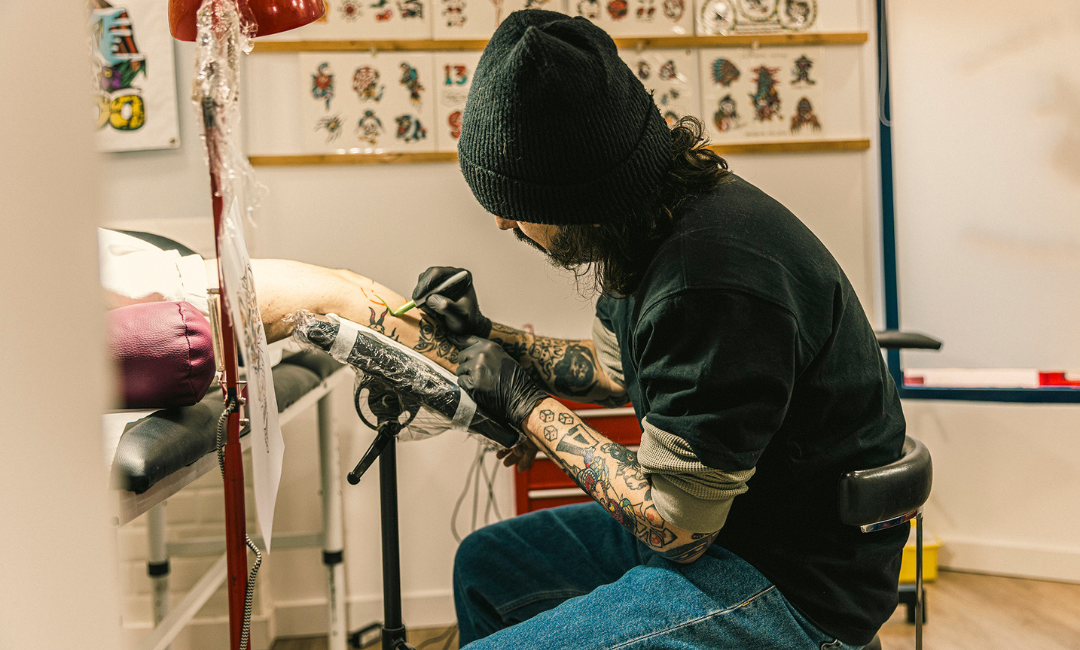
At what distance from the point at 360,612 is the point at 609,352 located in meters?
1.40

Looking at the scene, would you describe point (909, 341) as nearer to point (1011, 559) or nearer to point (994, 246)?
point (994, 246)

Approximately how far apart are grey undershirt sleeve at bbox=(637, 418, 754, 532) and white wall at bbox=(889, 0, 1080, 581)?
1737mm

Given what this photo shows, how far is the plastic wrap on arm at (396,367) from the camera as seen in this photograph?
1.00m

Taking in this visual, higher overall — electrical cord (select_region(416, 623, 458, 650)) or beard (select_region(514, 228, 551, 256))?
beard (select_region(514, 228, 551, 256))

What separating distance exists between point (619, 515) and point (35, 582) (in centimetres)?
74

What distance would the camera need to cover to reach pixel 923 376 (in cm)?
228

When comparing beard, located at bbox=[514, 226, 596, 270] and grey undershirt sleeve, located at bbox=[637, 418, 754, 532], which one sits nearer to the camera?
grey undershirt sleeve, located at bbox=[637, 418, 754, 532]

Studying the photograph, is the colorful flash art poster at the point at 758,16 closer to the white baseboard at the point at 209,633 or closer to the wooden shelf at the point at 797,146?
the wooden shelf at the point at 797,146

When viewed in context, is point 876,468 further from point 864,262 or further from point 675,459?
point 864,262

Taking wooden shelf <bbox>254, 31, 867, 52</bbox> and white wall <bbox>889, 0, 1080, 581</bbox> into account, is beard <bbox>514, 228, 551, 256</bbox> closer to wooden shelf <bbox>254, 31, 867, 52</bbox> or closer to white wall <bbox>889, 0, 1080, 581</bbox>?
wooden shelf <bbox>254, 31, 867, 52</bbox>

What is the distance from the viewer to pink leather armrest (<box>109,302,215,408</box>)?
78 cm

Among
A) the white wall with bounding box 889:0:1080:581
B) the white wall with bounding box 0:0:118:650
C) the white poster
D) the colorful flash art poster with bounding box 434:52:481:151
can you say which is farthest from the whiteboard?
→ the white wall with bounding box 0:0:118:650

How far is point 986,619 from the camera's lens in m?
Result: 1.97

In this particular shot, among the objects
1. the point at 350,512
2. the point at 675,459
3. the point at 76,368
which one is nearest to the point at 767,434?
the point at 675,459
